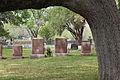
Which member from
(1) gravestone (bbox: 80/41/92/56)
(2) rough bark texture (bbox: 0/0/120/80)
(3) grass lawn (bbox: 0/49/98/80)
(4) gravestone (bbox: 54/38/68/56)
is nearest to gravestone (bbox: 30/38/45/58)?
(4) gravestone (bbox: 54/38/68/56)

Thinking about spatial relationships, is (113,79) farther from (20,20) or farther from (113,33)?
(20,20)

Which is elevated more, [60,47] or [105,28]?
[105,28]

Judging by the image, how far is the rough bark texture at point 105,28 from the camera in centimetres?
464

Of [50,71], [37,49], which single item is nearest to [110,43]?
[50,71]

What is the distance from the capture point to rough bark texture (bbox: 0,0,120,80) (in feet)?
15.2

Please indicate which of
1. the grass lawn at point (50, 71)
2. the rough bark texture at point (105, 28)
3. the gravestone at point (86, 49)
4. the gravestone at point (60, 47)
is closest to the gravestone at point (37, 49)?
the gravestone at point (60, 47)

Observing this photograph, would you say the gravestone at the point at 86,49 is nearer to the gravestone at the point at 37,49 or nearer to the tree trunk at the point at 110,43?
the gravestone at the point at 37,49

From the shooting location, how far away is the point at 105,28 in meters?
4.78

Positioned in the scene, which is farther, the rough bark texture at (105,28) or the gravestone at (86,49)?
the gravestone at (86,49)

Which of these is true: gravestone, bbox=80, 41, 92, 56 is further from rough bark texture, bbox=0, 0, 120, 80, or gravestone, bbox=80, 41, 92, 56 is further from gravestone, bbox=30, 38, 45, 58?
rough bark texture, bbox=0, 0, 120, 80

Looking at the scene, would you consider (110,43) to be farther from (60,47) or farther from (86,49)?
(86,49)

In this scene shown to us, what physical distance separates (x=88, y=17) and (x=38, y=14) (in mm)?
50557

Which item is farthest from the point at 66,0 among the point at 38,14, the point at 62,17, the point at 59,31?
the point at 38,14

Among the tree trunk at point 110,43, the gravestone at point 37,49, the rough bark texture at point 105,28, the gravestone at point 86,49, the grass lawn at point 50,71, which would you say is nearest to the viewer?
the rough bark texture at point 105,28
